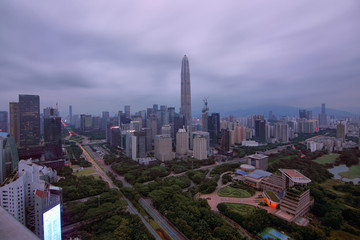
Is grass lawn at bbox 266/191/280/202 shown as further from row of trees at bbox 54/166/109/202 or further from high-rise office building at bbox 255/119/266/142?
high-rise office building at bbox 255/119/266/142

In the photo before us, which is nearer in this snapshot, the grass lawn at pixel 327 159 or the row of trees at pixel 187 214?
the row of trees at pixel 187 214

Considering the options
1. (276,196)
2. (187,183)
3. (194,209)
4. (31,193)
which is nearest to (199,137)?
(187,183)

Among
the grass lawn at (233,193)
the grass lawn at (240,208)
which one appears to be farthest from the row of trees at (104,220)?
the grass lawn at (233,193)

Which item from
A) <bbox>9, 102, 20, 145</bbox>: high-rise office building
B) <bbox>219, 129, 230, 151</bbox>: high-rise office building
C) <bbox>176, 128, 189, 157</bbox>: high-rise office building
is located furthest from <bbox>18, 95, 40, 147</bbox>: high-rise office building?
<bbox>219, 129, 230, 151</bbox>: high-rise office building

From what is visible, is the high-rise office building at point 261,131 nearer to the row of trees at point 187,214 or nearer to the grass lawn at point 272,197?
the grass lawn at point 272,197

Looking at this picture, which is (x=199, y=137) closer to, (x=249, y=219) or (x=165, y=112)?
(x=249, y=219)

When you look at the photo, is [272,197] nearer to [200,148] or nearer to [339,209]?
[339,209]

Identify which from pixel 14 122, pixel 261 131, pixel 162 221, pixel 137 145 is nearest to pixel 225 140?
pixel 261 131
